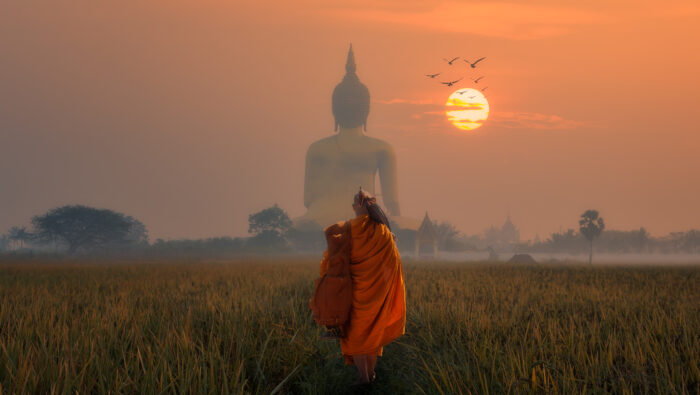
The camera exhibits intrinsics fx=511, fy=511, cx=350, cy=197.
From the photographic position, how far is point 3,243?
113250mm

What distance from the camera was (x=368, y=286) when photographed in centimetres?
481

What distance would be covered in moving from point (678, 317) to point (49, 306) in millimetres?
8968

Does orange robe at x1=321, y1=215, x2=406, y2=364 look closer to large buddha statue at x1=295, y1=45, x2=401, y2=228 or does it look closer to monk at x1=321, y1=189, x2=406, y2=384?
monk at x1=321, y1=189, x2=406, y2=384

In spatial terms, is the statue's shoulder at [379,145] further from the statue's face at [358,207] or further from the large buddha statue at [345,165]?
the statue's face at [358,207]

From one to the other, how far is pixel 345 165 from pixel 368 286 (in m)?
35.4

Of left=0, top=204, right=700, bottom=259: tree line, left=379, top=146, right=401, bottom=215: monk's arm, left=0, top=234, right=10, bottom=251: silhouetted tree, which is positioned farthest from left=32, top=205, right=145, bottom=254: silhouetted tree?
left=0, top=234, right=10, bottom=251: silhouetted tree

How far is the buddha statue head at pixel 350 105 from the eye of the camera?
41.0 m

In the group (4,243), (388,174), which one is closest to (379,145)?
(388,174)

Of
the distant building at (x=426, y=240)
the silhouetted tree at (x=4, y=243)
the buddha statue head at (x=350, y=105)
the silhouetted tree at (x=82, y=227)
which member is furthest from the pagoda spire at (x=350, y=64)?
the silhouetted tree at (x=4, y=243)

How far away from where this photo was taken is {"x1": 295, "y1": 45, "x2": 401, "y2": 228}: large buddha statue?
1577 inches

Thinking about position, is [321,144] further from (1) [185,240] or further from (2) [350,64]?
(1) [185,240]

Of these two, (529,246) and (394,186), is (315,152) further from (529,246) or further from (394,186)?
(529,246)

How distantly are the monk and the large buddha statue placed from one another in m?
34.5

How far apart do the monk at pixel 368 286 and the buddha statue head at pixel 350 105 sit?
36.3m
